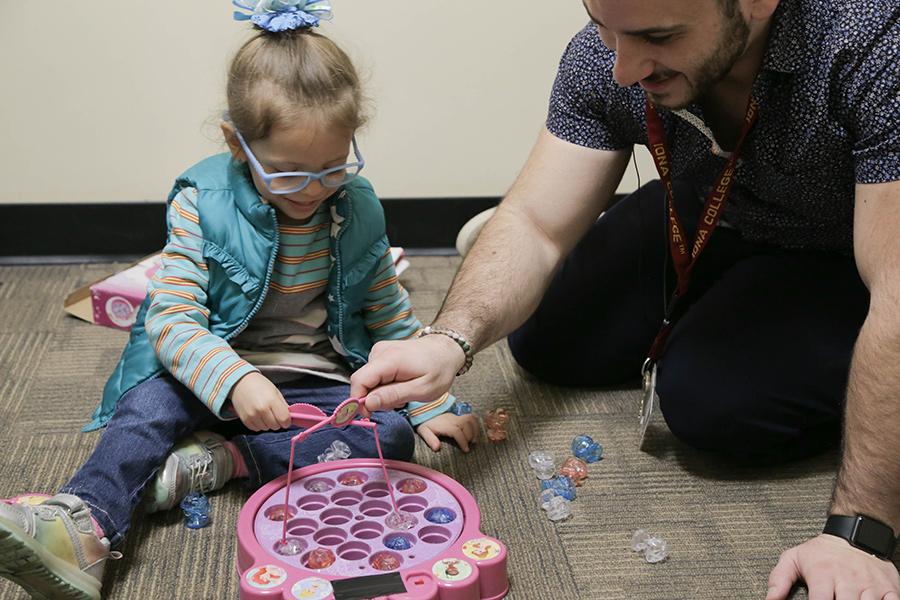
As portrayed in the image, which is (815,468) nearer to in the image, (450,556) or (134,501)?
(450,556)

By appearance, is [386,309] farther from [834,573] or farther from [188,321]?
[834,573]

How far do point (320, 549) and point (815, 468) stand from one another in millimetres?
747

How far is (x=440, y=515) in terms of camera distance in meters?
1.15

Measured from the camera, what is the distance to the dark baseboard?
2162mm

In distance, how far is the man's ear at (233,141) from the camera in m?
1.26

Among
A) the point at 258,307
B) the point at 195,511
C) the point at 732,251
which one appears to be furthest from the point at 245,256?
the point at 732,251

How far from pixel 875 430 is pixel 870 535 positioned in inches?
4.5

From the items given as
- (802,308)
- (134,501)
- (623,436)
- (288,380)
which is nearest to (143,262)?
(288,380)

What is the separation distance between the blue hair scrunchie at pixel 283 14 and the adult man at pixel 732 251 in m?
0.36

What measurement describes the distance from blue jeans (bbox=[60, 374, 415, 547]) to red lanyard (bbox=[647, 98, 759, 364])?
1.39ft

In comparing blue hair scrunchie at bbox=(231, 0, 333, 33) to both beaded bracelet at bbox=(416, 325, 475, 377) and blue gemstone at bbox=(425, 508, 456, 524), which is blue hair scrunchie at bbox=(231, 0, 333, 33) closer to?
beaded bracelet at bbox=(416, 325, 475, 377)

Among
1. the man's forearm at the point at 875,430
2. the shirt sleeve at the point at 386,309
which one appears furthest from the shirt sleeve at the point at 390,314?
the man's forearm at the point at 875,430

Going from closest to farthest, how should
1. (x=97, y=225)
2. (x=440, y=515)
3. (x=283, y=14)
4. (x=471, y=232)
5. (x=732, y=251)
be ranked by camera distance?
1. (x=440, y=515)
2. (x=283, y=14)
3. (x=732, y=251)
4. (x=471, y=232)
5. (x=97, y=225)

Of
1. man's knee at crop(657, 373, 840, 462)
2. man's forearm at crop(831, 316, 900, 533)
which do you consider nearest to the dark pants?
man's knee at crop(657, 373, 840, 462)
